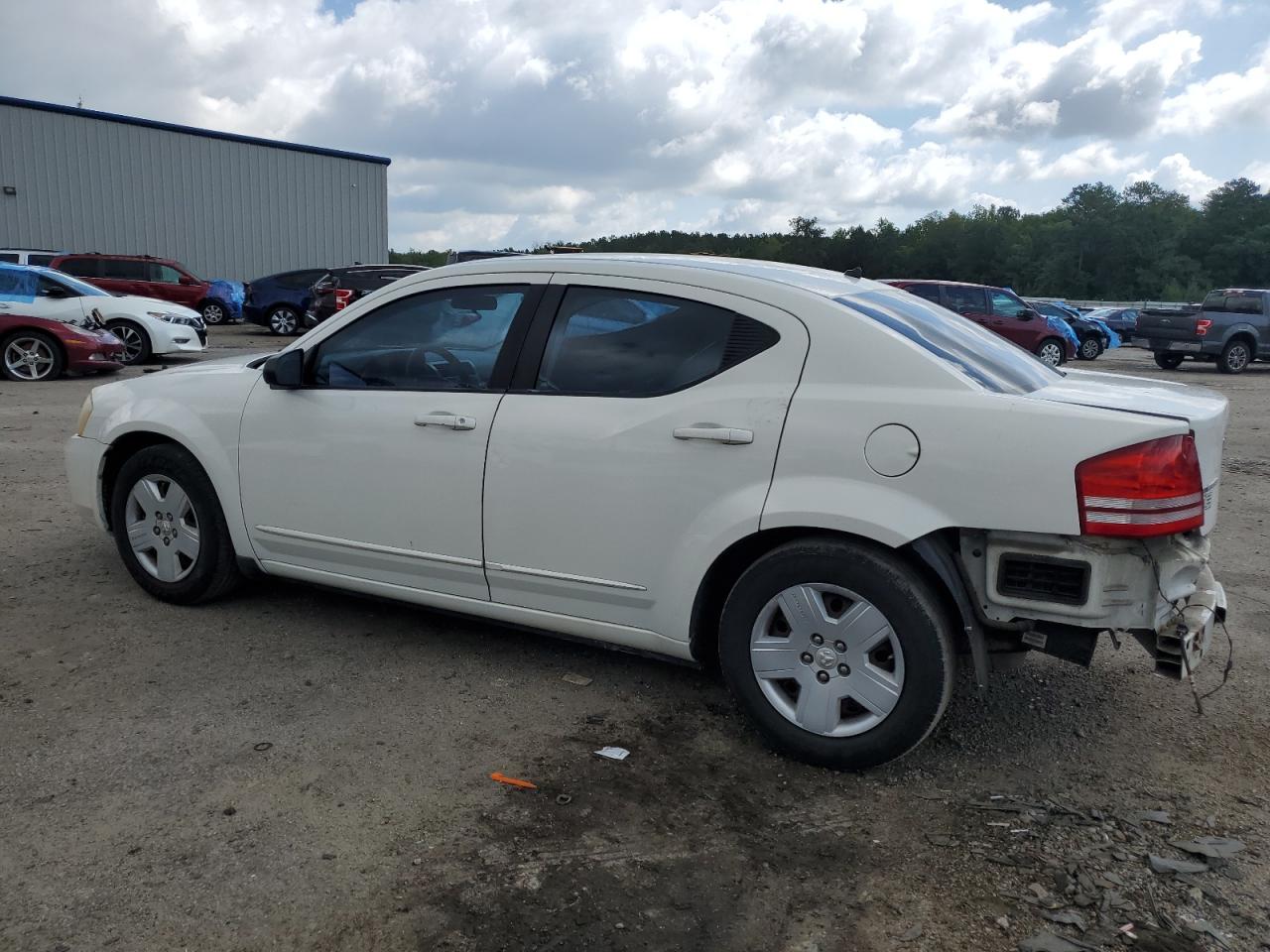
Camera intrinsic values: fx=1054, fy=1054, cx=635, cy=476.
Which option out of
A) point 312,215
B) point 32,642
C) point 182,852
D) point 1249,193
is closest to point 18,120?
point 312,215

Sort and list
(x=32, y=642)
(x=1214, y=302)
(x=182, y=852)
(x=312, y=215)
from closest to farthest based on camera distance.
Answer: (x=182, y=852) < (x=32, y=642) < (x=1214, y=302) < (x=312, y=215)

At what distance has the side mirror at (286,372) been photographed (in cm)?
434

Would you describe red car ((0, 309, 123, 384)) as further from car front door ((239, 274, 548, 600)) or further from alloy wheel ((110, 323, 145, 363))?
car front door ((239, 274, 548, 600))

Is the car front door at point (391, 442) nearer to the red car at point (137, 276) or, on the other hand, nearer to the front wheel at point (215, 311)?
the red car at point (137, 276)

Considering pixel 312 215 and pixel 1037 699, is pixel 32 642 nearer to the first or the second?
pixel 1037 699

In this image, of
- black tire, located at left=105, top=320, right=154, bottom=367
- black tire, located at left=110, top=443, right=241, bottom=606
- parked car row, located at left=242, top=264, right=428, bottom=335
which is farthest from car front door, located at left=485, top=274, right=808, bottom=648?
parked car row, located at left=242, top=264, right=428, bottom=335

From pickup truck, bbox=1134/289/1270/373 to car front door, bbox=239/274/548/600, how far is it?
22003 mm

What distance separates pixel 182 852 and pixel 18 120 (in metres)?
33.4

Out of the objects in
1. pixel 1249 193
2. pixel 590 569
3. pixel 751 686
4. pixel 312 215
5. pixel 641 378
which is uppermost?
pixel 1249 193

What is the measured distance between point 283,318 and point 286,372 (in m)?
21.6

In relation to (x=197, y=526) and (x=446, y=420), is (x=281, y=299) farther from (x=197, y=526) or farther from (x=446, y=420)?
(x=446, y=420)

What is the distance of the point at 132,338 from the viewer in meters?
15.9

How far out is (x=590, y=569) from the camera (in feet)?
12.3

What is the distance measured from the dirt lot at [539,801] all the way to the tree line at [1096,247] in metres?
63.8
